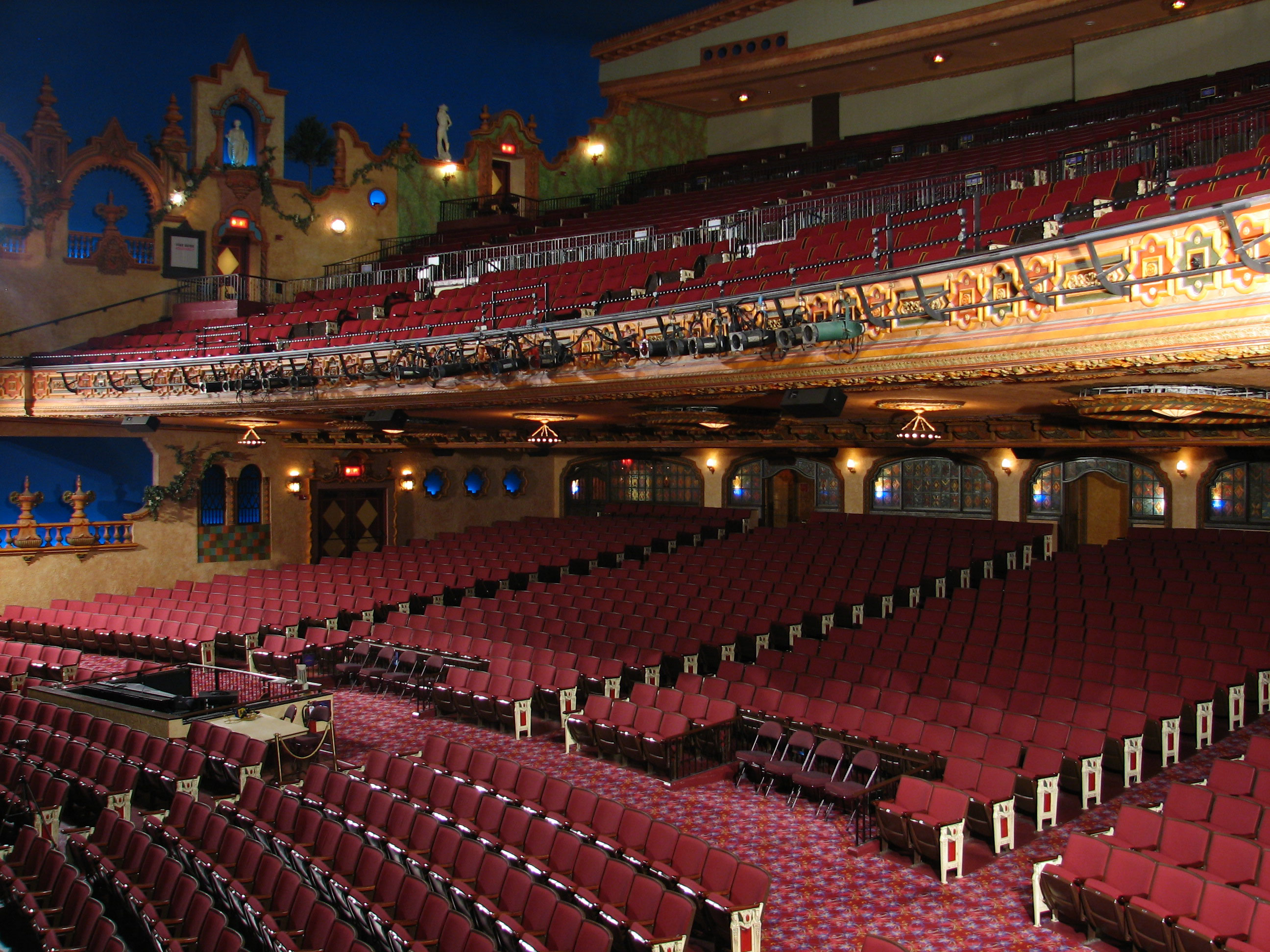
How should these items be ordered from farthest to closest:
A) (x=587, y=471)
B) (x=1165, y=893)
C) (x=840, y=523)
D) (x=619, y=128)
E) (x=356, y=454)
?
(x=619, y=128) → (x=587, y=471) → (x=356, y=454) → (x=840, y=523) → (x=1165, y=893)

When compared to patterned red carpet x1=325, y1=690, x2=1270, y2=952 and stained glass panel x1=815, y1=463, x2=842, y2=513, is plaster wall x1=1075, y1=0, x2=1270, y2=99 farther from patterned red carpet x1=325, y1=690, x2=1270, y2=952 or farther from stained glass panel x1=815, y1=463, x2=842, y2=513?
patterned red carpet x1=325, y1=690, x2=1270, y2=952

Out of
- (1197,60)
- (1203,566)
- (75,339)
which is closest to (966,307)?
(1203,566)

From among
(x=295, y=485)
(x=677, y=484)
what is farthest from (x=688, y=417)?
(x=295, y=485)

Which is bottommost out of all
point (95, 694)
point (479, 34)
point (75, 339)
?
point (95, 694)

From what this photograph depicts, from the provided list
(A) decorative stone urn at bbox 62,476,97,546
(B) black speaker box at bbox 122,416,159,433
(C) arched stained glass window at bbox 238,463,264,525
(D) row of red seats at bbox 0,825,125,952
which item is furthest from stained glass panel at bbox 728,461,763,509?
(D) row of red seats at bbox 0,825,125,952

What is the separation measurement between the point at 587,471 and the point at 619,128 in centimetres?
885

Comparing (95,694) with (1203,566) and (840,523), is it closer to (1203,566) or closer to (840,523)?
(840,523)

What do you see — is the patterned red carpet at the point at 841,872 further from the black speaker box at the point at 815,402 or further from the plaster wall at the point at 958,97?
the plaster wall at the point at 958,97

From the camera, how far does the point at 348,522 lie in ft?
65.4

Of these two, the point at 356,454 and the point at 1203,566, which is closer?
the point at 1203,566

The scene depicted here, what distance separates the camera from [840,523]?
658 inches

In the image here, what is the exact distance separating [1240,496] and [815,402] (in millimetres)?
8976

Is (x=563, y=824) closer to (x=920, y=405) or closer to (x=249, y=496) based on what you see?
(x=920, y=405)

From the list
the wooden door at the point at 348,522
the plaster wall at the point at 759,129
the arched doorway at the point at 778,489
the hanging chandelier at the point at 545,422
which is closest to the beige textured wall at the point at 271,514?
the wooden door at the point at 348,522
